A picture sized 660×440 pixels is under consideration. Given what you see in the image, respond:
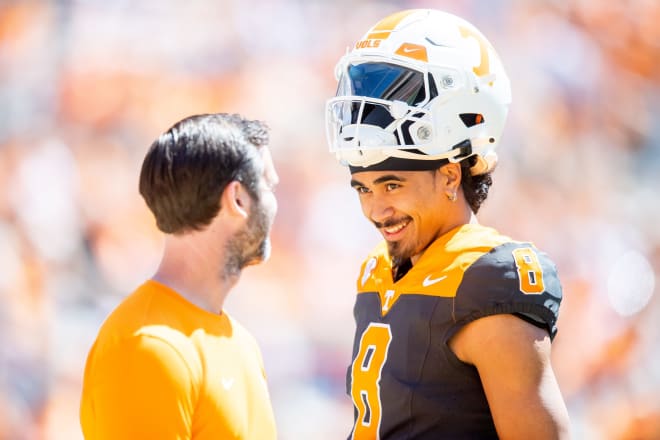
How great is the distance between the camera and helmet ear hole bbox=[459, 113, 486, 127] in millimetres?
2268

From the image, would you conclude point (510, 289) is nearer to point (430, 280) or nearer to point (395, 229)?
point (430, 280)

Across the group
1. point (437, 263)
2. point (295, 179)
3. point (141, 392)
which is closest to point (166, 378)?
point (141, 392)

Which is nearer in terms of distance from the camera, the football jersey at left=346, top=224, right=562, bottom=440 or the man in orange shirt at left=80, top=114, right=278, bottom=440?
the man in orange shirt at left=80, top=114, right=278, bottom=440

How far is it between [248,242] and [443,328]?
0.48m

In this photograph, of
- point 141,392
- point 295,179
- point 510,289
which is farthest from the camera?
point 295,179

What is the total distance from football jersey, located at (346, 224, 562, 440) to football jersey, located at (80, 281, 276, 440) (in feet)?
1.03

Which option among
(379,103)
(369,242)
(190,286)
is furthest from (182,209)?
(369,242)

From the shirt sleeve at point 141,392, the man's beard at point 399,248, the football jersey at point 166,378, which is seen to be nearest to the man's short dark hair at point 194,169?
the football jersey at point 166,378

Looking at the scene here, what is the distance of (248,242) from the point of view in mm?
2025

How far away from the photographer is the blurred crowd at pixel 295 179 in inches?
146

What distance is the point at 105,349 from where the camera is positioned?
1761mm

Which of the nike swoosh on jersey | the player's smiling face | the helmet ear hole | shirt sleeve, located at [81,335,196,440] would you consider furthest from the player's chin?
shirt sleeve, located at [81,335,196,440]

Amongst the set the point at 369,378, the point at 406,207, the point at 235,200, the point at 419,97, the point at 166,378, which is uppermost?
the point at 419,97

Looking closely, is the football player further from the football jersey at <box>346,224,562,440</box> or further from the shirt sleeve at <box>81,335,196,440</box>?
the shirt sleeve at <box>81,335,196,440</box>
